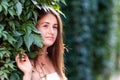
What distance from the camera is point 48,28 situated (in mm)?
4168

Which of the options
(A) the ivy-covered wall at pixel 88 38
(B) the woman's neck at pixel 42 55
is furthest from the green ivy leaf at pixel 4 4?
(A) the ivy-covered wall at pixel 88 38

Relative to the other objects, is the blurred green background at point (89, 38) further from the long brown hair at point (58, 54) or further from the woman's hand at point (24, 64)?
the woman's hand at point (24, 64)

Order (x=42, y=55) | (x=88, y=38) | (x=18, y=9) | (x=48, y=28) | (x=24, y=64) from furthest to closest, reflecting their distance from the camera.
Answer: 1. (x=88, y=38)
2. (x=42, y=55)
3. (x=48, y=28)
4. (x=24, y=64)
5. (x=18, y=9)

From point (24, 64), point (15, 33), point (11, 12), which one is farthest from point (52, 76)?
point (11, 12)

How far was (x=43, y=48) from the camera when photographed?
14.0ft

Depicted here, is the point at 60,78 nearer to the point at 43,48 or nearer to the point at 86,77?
the point at 43,48

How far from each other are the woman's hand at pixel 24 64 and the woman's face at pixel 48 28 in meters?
0.23

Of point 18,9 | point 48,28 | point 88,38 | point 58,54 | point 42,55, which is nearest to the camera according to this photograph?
point 18,9

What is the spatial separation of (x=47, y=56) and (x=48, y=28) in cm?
37

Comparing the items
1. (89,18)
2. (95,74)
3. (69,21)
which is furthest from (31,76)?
(95,74)

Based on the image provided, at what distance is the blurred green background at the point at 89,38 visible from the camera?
34.2 ft

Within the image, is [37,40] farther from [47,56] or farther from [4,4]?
[47,56]

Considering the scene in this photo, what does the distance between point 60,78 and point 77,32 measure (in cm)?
620

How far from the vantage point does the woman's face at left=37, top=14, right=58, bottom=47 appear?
4133 mm
